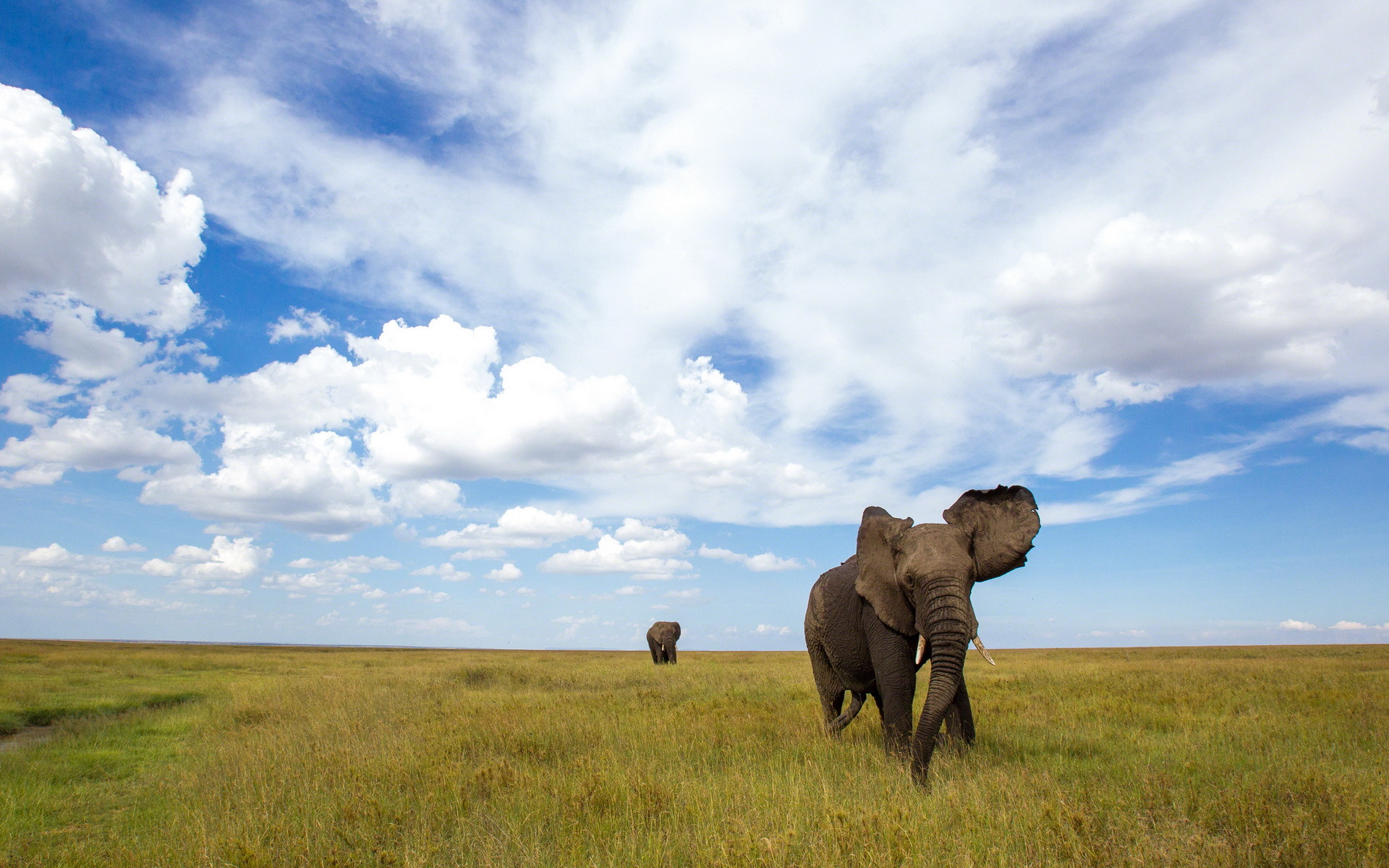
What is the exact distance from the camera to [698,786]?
7.22 m

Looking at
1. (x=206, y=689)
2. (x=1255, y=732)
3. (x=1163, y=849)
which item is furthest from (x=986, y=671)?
(x=206, y=689)

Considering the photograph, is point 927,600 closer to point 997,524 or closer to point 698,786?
point 997,524

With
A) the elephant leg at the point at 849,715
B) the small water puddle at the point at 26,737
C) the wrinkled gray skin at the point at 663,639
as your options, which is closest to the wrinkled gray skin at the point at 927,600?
the elephant leg at the point at 849,715

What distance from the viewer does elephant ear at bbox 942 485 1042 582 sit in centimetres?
868

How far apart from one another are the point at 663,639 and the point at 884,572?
118ft

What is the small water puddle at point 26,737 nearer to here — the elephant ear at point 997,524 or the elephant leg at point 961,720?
the elephant leg at point 961,720

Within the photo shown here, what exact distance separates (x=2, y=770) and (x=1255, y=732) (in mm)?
18105

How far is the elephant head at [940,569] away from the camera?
25.3ft

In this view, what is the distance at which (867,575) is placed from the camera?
9.33 m

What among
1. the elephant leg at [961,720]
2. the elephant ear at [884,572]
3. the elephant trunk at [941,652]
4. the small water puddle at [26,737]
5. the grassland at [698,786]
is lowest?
the small water puddle at [26,737]

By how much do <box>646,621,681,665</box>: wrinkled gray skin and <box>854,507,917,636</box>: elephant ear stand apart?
34.7m

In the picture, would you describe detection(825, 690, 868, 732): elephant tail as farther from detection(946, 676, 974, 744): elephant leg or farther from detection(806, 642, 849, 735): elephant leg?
detection(946, 676, 974, 744): elephant leg

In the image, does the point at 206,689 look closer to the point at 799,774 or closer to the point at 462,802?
the point at 462,802

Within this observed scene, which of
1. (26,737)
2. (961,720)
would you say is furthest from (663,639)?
(961,720)
